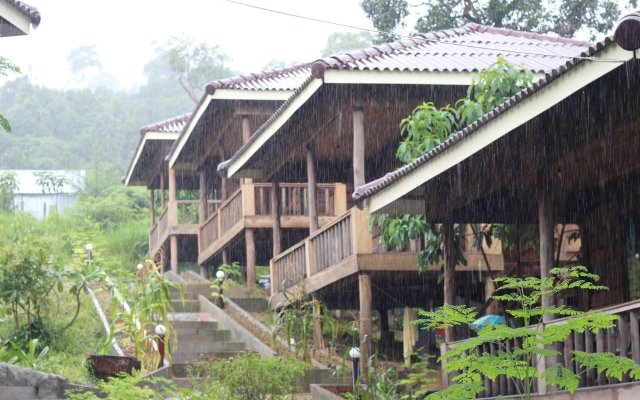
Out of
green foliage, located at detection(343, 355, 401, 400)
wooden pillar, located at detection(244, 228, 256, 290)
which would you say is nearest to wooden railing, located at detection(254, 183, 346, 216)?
wooden pillar, located at detection(244, 228, 256, 290)

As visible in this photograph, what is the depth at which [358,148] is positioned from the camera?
16.6 m

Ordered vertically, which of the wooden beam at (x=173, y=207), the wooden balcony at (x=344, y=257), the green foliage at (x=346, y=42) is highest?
the green foliage at (x=346, y=42)

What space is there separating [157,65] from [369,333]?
79.4 metres

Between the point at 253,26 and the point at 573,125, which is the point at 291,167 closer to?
the point at 573,125

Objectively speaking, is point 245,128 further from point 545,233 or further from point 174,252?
point 545,233

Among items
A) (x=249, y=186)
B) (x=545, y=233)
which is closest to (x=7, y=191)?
(x=249, y=186)

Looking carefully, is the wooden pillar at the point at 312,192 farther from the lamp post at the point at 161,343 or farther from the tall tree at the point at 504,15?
the tall tree at the point at 504,15

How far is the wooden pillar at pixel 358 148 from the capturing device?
54.1 feet

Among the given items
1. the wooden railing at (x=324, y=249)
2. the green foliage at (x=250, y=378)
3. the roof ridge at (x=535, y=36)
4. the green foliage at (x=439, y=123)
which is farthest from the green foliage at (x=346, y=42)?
the green foliage at (x=250, y=378)

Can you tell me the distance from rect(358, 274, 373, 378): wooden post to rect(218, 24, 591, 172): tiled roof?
2817 millimetres

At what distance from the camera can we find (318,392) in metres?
14.5

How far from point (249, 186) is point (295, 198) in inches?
34.5

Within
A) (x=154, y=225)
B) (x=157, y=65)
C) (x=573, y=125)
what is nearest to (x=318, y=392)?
(x=573, y=125)

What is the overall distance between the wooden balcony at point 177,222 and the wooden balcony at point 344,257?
9564 mm
